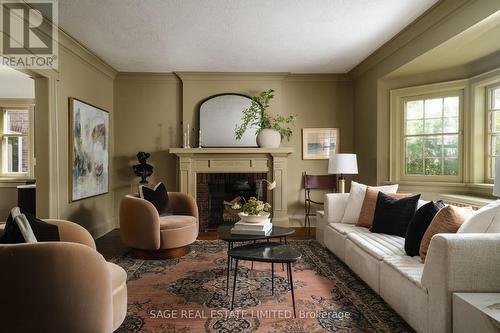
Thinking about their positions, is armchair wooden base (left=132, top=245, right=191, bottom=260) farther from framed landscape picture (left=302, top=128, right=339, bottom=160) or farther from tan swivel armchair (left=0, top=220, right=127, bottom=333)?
framed landscape picture (left=302, top=128, right=339, bottom=160)

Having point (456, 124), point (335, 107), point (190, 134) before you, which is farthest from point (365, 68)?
point (190, 134)

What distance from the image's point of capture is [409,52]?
A: 3.73 meters

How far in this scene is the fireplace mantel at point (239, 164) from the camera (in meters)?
5.02

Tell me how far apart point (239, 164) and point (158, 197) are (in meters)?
1.64

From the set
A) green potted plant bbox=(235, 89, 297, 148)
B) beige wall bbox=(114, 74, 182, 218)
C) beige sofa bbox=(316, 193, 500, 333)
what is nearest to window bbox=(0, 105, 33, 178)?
beige wall bbox=(114, 74, 182, 218)

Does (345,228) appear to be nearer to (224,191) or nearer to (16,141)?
(224,191)

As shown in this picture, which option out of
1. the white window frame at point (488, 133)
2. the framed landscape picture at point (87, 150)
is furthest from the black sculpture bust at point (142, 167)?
the white window frame at point (488, 133)

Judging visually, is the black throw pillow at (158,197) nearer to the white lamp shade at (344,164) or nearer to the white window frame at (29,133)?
the white lamp shade at (344,164)

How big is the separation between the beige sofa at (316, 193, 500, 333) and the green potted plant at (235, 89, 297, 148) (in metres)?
2.79

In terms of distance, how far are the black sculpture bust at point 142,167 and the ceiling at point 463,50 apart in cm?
384

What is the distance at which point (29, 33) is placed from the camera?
3168 millimetres

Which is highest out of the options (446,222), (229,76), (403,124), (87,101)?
(229,76)

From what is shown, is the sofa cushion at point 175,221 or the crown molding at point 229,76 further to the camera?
the crown molding at point 229,76

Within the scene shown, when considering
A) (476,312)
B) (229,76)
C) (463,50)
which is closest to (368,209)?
(476,312)
